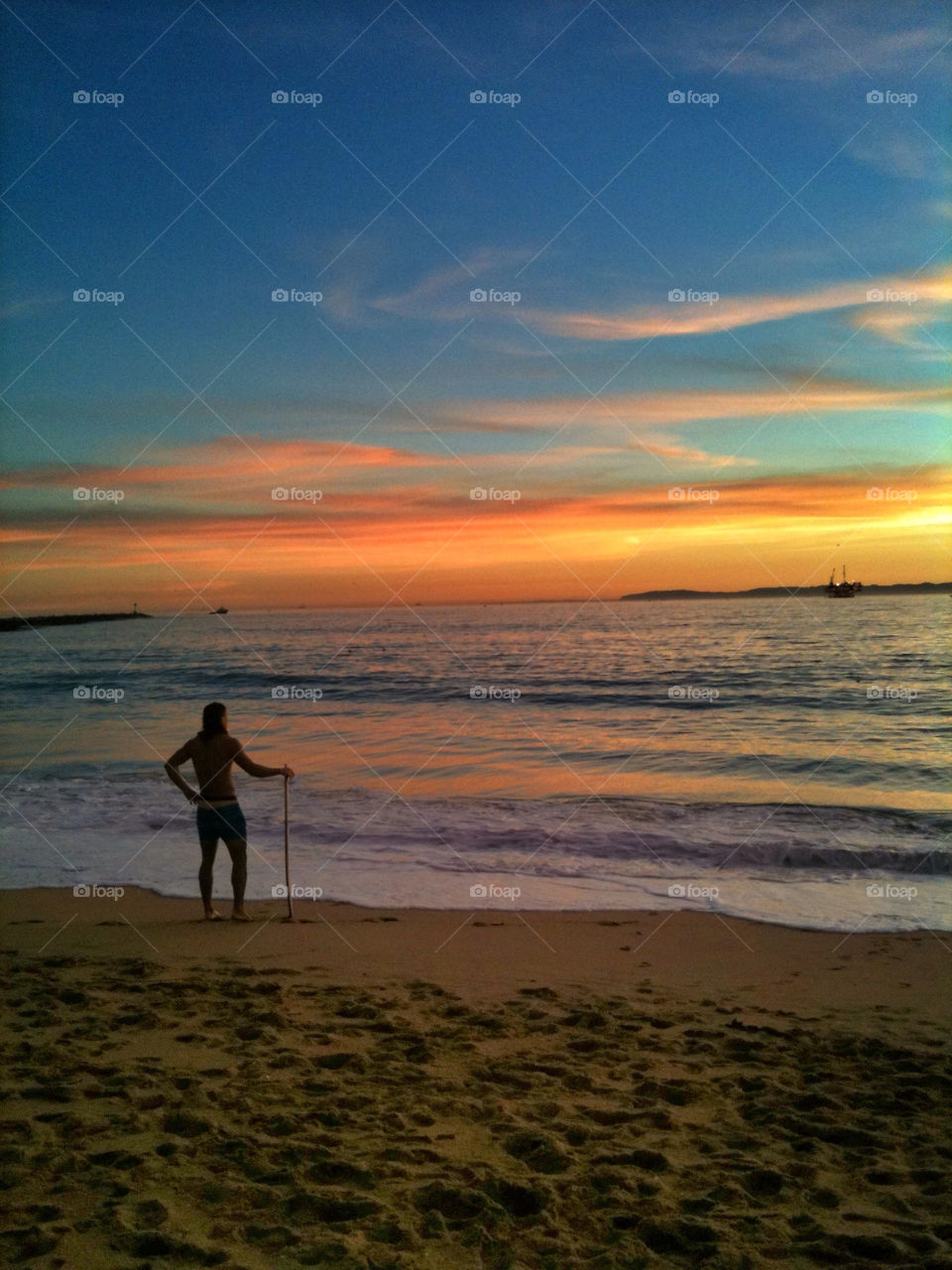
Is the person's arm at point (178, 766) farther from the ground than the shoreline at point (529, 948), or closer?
farther from the ground

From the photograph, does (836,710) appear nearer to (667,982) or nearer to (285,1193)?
(667,982)

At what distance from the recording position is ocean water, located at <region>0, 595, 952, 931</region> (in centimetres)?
949

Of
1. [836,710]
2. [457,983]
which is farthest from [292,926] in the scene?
[836,710]

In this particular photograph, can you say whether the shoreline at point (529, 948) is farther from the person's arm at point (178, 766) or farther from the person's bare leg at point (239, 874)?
the person's arm at point (178, 766)

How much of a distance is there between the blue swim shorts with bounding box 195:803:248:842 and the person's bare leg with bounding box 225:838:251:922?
2.8 inches

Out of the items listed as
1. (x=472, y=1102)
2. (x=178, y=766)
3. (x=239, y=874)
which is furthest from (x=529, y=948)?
(x=178, y=766)

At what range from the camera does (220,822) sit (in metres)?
7.90

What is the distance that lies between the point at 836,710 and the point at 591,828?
1322 centimetres

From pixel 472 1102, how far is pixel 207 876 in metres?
4.15

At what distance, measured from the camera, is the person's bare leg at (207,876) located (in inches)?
311

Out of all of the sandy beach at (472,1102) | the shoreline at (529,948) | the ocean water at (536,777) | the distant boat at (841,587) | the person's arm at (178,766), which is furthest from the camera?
the distant boat at (841,587)

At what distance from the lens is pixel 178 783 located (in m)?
7.71

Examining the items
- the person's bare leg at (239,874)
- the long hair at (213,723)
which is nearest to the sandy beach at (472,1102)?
the person's bare leg at (239,874)

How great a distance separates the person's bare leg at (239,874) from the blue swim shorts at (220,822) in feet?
0.23
